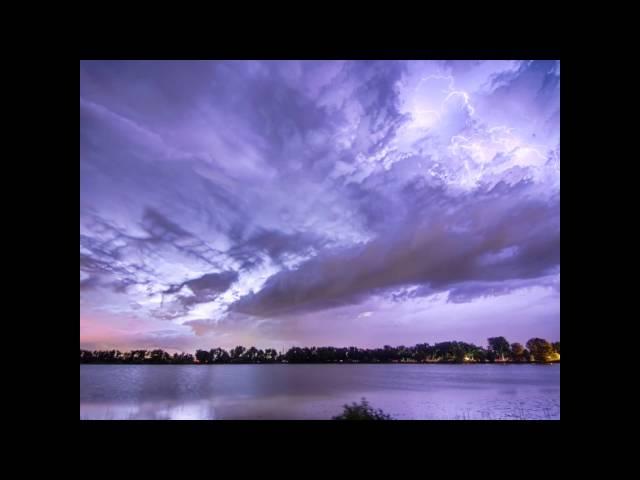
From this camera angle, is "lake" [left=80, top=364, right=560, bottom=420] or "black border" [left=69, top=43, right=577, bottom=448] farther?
"lake" [left=80, top=364, right=560, bottom=420]

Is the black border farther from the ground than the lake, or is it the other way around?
the black border
